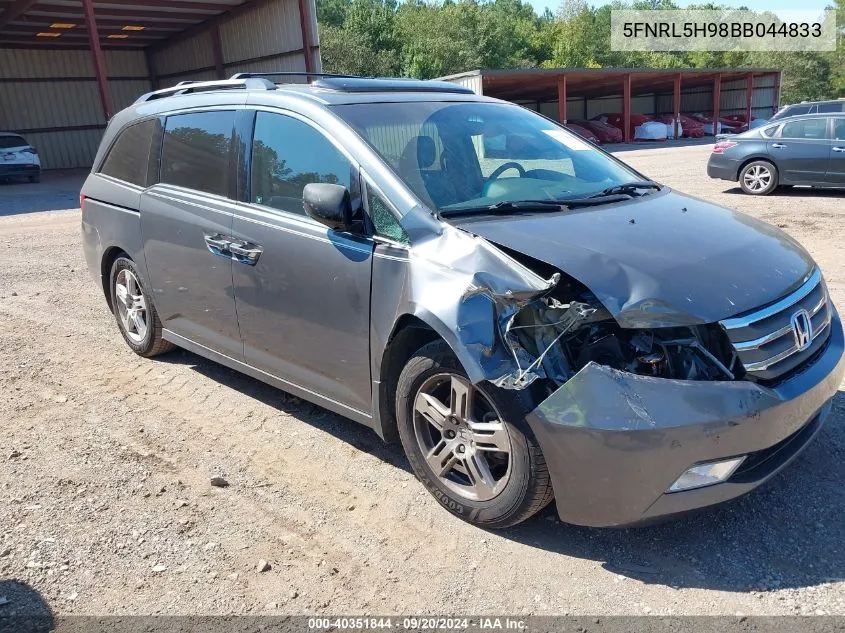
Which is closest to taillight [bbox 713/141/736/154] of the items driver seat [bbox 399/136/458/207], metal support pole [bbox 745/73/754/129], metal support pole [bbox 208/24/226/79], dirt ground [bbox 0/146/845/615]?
dirt ground [bbox 0/146/845/615]

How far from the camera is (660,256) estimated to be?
2857 millimetres

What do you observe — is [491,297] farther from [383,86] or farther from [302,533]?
[383,86]

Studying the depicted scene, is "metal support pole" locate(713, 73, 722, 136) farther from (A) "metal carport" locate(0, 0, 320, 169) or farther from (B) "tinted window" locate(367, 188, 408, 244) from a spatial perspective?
(B) "tinted window" locate(367, 188, 408, 244)

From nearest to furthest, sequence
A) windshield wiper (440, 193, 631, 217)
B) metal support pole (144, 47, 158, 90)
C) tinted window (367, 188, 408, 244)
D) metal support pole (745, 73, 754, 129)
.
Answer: tinted window (367, 188, 408, 244)
windshield wiper (440, 193, 631, 217)
metal support pole (144, 47, 158, 90)
metal support pole (745, 73, 754, 129)

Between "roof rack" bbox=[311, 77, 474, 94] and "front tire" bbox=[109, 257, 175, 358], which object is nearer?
"roof rack" bbox=[311, 77, 474, 94]

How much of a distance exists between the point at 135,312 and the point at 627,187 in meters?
3.65

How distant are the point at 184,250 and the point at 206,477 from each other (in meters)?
1.48

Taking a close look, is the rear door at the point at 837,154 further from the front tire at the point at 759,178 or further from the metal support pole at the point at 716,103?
the metal support pole at the point at 716,103

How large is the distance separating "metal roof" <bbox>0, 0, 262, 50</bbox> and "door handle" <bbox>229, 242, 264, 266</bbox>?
73.9ft

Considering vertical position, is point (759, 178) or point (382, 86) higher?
point (382, 86)

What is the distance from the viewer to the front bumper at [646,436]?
2498mm

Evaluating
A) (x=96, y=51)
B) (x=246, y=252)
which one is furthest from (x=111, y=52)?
(x=246, y=252)

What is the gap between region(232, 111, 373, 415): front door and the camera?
3.32 meters

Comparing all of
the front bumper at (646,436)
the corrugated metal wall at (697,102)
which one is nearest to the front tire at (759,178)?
the front bumper at (646,436)
